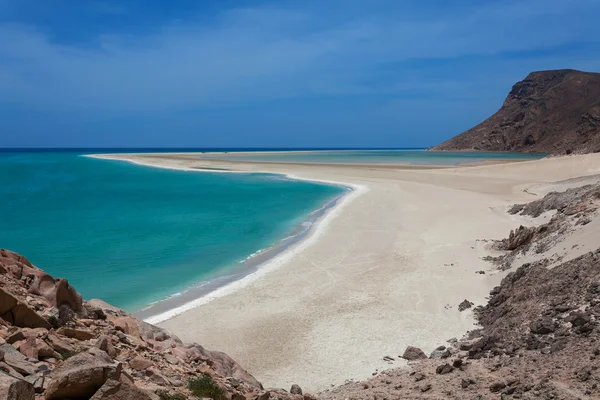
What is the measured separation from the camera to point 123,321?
7.12 meters

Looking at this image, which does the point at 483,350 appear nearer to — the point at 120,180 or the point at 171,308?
the point at 171,308

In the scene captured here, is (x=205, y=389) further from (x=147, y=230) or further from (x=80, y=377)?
(x=147, y=230)

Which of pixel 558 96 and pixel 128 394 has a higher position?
pixel 558 96

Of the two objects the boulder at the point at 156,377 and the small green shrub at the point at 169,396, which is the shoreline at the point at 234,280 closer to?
→ the boulder at the point at 156,377

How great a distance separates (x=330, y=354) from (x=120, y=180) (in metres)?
52.5

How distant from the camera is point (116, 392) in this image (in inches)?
159

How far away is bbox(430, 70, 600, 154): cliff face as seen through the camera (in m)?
118

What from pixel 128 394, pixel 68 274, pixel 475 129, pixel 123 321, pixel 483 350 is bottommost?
pixel 68 274

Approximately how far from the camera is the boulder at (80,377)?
406 centimetres

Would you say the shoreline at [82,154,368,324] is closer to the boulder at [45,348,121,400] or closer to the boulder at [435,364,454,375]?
the boulder at [435,364,454,375]

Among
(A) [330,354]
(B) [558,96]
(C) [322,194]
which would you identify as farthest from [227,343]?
(B) [558,96]

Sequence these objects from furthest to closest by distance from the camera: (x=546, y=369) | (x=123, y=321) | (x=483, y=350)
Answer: (x=483, y=350), (x=123, y=321), (x=546, y=369)

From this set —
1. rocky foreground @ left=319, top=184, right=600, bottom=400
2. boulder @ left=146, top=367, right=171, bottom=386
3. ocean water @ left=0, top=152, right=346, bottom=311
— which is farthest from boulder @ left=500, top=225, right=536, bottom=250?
boulder @ left=146, top=367, right=171, bottom=386

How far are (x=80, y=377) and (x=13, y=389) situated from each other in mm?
642
